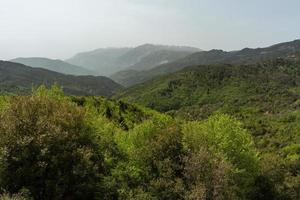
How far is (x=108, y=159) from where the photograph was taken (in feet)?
134

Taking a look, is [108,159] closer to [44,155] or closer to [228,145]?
[44,155]

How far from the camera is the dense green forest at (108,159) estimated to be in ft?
115

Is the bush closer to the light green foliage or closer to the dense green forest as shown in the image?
the dense green forest

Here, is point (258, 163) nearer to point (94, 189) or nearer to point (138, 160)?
point (138, 160)

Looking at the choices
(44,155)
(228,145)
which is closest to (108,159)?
(44,155)

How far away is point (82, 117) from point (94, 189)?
23.2 ft

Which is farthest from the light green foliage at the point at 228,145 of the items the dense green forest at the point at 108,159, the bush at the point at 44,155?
the bush at the point at 44,155

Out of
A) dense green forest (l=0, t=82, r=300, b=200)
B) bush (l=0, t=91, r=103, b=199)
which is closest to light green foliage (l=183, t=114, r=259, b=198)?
dense green forest (l=0, t=82, r=300, b=200)

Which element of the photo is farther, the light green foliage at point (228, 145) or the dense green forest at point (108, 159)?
the light green foliage at point (228, 145)

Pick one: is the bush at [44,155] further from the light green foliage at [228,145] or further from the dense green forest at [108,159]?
the light green foliage at [228,145]

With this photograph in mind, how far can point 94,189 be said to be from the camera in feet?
122

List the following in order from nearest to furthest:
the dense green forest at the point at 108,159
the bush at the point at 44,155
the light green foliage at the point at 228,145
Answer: the bush at the point at 44,155
the dense green forest at the point at 108,159
the light green foliage at the point at 228,145

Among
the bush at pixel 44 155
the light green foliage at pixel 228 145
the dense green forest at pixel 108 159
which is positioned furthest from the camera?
the light green foliage at pixel 228 145

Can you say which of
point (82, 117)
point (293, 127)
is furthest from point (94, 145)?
point (293, 127)
